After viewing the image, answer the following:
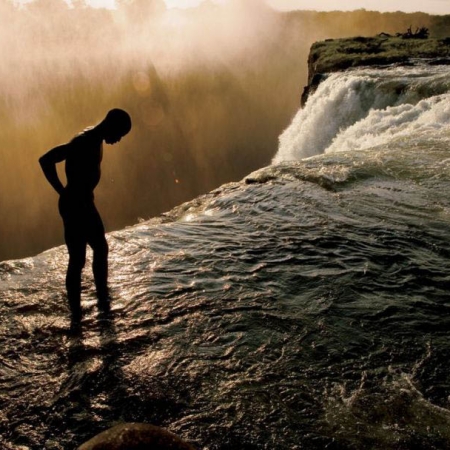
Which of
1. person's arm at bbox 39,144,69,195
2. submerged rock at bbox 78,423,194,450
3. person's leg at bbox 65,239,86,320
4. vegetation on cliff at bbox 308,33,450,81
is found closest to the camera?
submerged rock at bbox 78,423,194,450

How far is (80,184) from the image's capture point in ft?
14.2

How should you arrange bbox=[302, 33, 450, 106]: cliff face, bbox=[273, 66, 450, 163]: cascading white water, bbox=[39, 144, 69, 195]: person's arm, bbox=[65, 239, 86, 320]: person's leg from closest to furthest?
bbox=[39, 144, 69, 195]: person's arm < bbox=[65, 239, 86, 320]: person's leg < bbox=[273, 66, 450, 163]: cascading white water < bbox=[302, 33, 450, 106]: cliff face

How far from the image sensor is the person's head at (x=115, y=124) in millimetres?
4172

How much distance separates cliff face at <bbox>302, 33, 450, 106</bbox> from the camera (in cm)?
2377

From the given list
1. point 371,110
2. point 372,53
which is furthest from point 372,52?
point 371,110

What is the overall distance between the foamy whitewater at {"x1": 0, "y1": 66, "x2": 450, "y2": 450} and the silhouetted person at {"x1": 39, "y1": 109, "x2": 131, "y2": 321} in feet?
1.98

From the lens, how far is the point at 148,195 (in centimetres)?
6788

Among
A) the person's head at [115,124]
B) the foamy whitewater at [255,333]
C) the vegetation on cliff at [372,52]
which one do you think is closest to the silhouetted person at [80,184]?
the person's head at [115,124]

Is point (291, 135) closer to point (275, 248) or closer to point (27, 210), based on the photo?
point (275, 248)

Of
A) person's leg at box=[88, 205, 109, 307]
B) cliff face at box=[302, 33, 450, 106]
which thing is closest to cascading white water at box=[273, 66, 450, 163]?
cliff face at box=[302, 33, 450, 106]

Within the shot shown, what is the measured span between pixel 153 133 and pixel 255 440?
273 ft

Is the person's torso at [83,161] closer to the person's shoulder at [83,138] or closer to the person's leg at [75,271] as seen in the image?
the person's shoulder at [83,138]

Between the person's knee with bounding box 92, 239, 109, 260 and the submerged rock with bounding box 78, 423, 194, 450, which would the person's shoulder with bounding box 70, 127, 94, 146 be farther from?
the submerged rock with bounding box 78, 423, 194, 450

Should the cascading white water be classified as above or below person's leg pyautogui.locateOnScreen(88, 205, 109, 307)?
above
